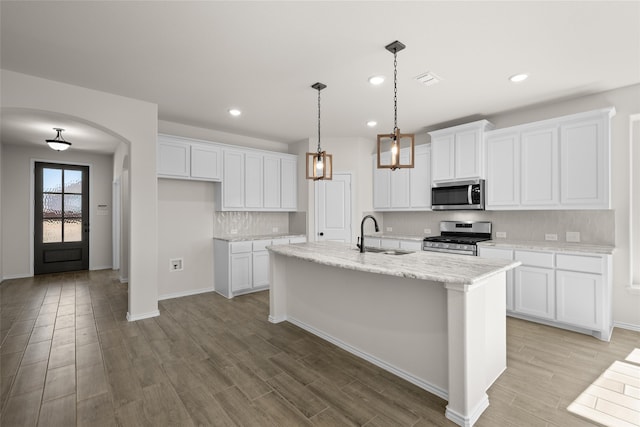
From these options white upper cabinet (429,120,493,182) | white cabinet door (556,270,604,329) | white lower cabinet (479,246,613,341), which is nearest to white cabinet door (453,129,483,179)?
white upper cabinet (429,120,493,182)

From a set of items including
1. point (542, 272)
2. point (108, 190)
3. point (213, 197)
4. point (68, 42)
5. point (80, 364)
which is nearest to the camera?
point (68, 42)

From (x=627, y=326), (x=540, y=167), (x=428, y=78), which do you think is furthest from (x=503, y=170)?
(x=627, y=326)

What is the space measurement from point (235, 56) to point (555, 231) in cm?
433

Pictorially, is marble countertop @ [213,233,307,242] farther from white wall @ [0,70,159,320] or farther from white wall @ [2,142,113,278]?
white wall @ [2,142,113,278]

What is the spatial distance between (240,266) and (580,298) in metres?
4.38

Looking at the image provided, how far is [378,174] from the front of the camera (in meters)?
5.66

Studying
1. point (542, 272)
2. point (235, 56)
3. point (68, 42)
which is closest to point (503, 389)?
point (542, 272)

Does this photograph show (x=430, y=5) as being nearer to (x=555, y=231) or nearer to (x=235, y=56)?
(x=235, y=56)

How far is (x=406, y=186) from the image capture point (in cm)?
518

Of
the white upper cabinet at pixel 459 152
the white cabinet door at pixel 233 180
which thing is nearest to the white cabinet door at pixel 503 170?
the white upper cabinet at pixel 459 152

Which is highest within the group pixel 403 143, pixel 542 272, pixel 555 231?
pixel 403 143

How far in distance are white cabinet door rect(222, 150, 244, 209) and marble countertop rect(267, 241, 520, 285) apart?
2312mm

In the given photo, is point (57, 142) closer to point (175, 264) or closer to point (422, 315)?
point (175, 264)

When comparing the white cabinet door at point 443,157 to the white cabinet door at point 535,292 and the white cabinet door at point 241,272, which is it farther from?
the white cabinet door at point 241,272
